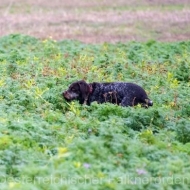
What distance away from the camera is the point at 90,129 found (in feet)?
33.8

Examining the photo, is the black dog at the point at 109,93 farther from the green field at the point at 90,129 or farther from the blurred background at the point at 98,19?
the blurred background at the point at 98,19

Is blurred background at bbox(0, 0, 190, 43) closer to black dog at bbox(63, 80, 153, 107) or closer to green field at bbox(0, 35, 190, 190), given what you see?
green field at bbox(0, 35, 190, 190)

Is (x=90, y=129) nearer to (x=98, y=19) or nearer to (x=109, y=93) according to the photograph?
(x=109, y=93)

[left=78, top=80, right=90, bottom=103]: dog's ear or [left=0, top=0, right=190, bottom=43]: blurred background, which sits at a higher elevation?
[left=78, top=80, right=90, bottom=103]: dog's ear

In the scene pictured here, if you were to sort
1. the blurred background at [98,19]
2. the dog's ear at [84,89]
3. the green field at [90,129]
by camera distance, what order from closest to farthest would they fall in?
the green field at [90,129] → the dog's ear at [84,89] → the blurred background at [98,19]

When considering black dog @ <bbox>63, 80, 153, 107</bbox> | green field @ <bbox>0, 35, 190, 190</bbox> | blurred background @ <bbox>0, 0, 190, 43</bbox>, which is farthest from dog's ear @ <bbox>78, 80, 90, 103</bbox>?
blurred background @ <bbox>0, 0, 190, 43</bbox>

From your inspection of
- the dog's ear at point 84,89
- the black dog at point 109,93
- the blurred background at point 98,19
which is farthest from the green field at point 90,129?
the blurred background at point 98,19

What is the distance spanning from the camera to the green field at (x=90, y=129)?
7.72 m

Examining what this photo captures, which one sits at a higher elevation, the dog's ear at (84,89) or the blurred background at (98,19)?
the dog's ear at (84,89)

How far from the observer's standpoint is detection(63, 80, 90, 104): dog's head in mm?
13671

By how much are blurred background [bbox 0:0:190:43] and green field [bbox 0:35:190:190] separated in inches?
342

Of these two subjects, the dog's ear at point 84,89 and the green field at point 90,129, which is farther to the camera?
the dog's ear at point 84,89

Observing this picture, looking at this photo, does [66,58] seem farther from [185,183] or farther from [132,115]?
[185,183]

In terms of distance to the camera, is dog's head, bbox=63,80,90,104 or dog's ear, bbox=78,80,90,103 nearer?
dog's head, bbox=63,80,90,104
